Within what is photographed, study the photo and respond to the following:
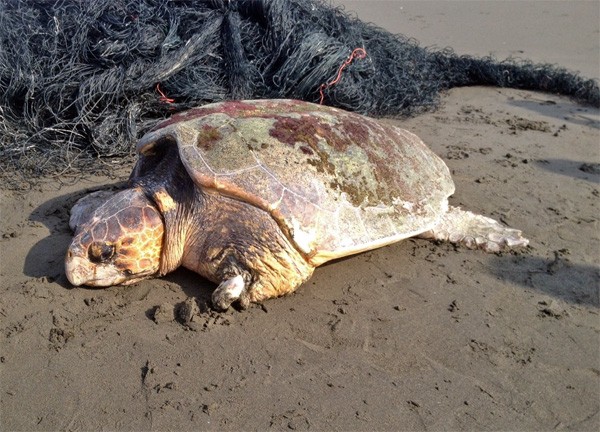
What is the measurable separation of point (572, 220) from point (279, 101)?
1933 mm

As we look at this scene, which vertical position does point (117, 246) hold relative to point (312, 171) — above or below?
below

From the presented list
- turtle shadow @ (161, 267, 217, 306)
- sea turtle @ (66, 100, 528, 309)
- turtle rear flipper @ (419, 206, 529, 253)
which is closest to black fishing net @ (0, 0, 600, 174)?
sea turtle @ (66, 100, 528, 309)

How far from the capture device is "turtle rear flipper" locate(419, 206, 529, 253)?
3037mm

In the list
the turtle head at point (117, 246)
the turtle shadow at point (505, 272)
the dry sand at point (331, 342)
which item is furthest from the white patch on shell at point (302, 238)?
the turtle head at point (117, 246)

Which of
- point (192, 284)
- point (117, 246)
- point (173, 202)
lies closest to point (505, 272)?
point (192, 284)

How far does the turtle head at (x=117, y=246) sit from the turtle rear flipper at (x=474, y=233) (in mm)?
1493

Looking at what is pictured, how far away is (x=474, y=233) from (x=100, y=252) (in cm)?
197

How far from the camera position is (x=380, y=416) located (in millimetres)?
1994

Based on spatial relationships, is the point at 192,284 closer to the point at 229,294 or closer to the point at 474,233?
the point at 229,294

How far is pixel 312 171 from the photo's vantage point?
264cm

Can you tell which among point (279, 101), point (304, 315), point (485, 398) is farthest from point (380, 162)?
point (485, 398)

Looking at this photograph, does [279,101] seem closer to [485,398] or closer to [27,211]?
[27,211]

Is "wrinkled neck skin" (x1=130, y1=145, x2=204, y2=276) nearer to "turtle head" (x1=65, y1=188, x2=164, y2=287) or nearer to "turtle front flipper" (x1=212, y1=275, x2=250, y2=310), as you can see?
"turtle head" (x1=65, y1=188, x2=164, y2=287)

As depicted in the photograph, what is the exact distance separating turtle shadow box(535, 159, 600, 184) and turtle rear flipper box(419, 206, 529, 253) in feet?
3.78
